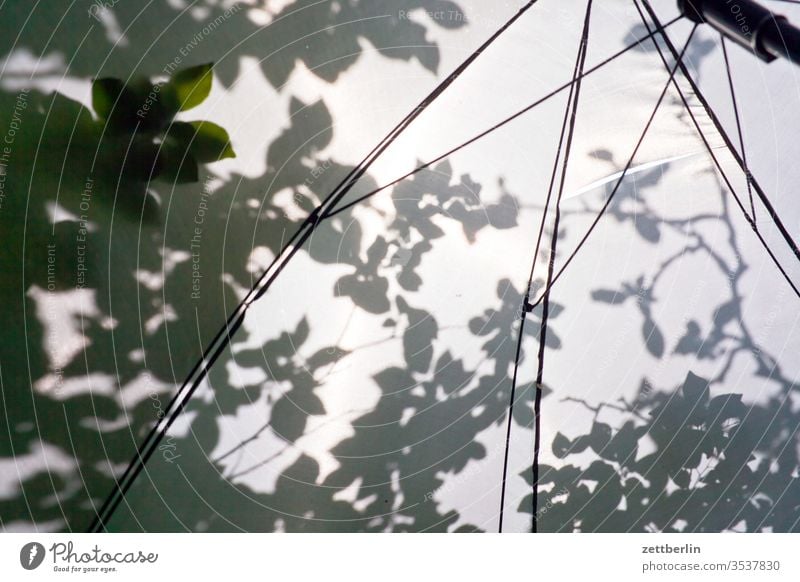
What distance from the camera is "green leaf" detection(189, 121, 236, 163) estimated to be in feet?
2.62

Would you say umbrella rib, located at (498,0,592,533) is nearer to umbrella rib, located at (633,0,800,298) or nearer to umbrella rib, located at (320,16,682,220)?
umbrella rib, located at (320,16,682,220)

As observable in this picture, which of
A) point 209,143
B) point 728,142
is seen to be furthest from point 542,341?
point 209,143

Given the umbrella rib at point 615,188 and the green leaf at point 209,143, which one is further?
the umbrella rib at point 615,188

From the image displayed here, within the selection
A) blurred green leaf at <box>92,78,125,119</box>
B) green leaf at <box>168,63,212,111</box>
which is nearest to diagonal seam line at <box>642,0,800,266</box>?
green leaf at <box>168,63,212,111</box>

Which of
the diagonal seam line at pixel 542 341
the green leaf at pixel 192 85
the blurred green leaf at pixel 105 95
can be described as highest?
the green leaf at pixel 192 85

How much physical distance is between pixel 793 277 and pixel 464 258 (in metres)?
0.72

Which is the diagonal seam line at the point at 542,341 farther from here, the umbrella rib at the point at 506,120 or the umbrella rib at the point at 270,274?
the umbrella rib at the point at 270,274

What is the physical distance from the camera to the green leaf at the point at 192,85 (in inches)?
30.9

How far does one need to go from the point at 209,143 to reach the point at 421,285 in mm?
430

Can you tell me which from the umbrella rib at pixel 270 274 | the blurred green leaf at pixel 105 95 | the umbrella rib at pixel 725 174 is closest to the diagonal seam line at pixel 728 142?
the umbrella rib at pixel 725 174

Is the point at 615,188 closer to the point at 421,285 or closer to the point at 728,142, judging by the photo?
the point at 728,142

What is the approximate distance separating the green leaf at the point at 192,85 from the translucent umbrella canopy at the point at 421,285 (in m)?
0.02

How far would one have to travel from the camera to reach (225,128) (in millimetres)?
811
